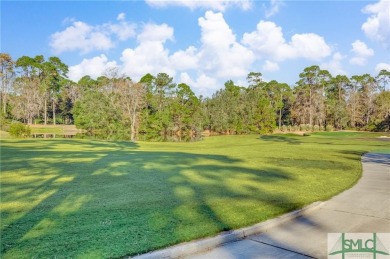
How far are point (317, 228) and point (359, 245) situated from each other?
72cm

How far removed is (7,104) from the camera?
69.6 metres

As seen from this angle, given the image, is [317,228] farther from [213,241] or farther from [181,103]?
[181,103]

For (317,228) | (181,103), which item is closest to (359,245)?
(317,228)

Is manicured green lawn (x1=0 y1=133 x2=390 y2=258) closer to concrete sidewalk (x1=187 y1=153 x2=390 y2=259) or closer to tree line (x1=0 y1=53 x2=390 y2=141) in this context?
concrete sidewalk (x1=187 y1=153 x2=390 y2=259)

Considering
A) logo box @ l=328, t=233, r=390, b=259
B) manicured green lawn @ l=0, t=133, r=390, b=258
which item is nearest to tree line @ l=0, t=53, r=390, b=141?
manicured green lawn @ l=0, t=133, r=390, b=258

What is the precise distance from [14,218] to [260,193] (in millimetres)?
5030

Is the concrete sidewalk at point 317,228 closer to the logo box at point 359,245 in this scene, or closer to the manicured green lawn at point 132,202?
the logo box at point 359,245

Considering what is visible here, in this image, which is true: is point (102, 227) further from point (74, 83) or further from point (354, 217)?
point (74, 83)

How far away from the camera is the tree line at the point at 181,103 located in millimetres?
48500

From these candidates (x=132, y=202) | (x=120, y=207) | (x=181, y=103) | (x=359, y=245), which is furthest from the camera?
(x=181, y=103)

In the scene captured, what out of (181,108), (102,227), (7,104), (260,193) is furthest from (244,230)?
(7,104)

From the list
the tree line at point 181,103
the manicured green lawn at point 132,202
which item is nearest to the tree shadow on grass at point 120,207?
the manicured green lawn at point 132,202

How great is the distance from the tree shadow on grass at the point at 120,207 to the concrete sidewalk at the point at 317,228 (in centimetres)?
41

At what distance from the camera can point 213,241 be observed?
4.39 metres
